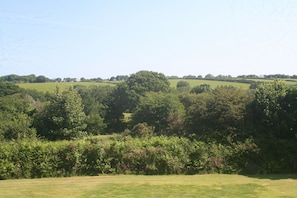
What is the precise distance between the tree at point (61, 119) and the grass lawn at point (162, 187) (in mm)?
16158

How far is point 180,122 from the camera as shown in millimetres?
30281

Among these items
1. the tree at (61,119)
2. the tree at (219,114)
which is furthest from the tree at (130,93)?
the tree at (219,114)

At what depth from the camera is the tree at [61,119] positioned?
31.8m

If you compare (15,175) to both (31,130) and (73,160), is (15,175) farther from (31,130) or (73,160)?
(31,130)

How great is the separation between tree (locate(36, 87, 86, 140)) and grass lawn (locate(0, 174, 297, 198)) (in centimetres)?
1616

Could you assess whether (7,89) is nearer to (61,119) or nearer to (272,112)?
(61,119)

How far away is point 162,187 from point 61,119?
20077 mm

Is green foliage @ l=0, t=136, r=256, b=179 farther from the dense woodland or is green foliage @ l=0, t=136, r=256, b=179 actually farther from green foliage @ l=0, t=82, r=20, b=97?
green foliage @ l=0, t=82, r=20, b=97

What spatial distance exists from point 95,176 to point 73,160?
1.81m

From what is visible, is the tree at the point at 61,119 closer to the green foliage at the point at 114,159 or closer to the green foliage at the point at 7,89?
the green foliage at the point at 114,159

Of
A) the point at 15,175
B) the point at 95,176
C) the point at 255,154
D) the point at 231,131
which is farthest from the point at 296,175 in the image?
the point at 15,175

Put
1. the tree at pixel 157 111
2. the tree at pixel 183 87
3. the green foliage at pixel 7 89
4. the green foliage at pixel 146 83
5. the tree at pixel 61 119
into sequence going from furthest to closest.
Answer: the tree at pixel 183 87
the green foliage at pixel 146 83
the green foliage at pixel 7 89
the tree at pixel 157 111
the tree at pixel 61 119

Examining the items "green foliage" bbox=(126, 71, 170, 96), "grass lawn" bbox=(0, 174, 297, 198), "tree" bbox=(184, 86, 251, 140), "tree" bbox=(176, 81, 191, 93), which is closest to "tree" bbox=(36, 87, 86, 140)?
"tree" bbox=(184, 86, 251, 140)

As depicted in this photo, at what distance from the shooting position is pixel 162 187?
14109mm
